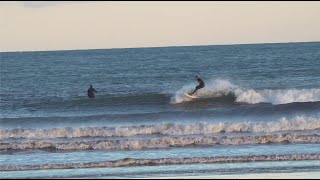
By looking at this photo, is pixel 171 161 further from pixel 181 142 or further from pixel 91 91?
pixel 91 91

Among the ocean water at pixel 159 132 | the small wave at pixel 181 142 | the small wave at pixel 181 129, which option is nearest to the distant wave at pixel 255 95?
the ocean water at pixel 159 132

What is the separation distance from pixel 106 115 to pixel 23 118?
142 inches

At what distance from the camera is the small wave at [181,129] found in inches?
984

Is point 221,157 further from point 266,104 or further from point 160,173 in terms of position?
point 266,104

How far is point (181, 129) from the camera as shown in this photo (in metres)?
25.5

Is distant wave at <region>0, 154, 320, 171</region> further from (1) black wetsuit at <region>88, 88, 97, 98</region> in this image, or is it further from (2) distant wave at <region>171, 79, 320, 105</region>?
(1) black wetsuit at <region>88, 88, 97, 98</region>

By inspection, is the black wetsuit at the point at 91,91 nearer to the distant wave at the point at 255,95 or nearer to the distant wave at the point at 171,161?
the distant wave at the point at 255,95

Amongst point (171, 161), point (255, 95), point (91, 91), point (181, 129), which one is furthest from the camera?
point (91, 91)

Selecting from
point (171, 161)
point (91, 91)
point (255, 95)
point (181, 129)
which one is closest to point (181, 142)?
point (171, 161)

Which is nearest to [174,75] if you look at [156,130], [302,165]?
[156,130]

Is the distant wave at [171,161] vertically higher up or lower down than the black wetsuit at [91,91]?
lower down

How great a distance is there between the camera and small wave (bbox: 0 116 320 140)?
25.0 metres

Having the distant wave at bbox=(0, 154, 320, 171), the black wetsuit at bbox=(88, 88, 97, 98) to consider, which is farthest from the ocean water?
the black wetsuit at bbox=(88, 88, 97, 98)

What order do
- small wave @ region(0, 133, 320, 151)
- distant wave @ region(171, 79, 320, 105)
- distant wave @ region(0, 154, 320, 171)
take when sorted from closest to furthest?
distant wave @ region(0, 154, 320, 171) < small wave @ region(0, 133, 320, 151) < distant wave @ region(171, 79, 320, 105)
